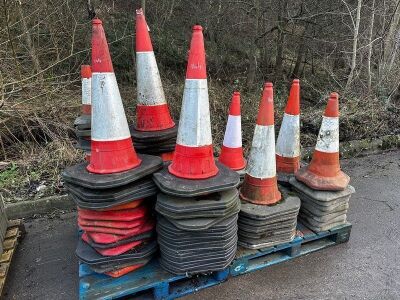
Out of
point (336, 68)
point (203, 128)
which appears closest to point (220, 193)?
point (203, 128)

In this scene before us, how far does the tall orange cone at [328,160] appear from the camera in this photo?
2.92 meters

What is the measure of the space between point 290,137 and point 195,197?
138cm

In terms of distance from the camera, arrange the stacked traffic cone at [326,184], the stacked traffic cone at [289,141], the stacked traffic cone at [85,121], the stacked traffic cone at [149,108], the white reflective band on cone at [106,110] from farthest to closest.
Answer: the stacked traffic cone at [289,141]
the stacked traffic cone at [85,121]
the stacked traffic cone at [326,184]
the stacked traffic cone at [149,108]
the white reflective band on cone at [106,110]

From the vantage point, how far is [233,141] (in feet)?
9.97

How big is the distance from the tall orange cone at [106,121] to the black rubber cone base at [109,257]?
2.10 ft

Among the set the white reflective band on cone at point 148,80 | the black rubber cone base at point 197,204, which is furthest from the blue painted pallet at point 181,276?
the white reflective band on cone at point 148,80

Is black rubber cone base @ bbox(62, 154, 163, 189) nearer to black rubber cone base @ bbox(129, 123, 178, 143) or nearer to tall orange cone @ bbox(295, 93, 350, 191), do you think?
black rubber cone base @ bbox(129, 123, 178, 143)

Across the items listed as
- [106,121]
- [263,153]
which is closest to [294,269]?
[263,153]

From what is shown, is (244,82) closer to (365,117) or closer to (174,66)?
(174,66)

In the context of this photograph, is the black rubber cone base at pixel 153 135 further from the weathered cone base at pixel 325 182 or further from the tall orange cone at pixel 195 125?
the weathered cone base at pixel 325 182

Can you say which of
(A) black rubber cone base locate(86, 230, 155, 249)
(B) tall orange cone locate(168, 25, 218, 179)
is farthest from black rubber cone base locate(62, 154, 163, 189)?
(A) black rubber cone base locate(86, 230, 155, 249)

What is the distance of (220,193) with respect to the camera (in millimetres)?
2377

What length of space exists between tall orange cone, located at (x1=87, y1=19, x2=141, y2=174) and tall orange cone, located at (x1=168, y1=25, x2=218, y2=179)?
0.37m

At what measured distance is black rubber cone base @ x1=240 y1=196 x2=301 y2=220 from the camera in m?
2.65
